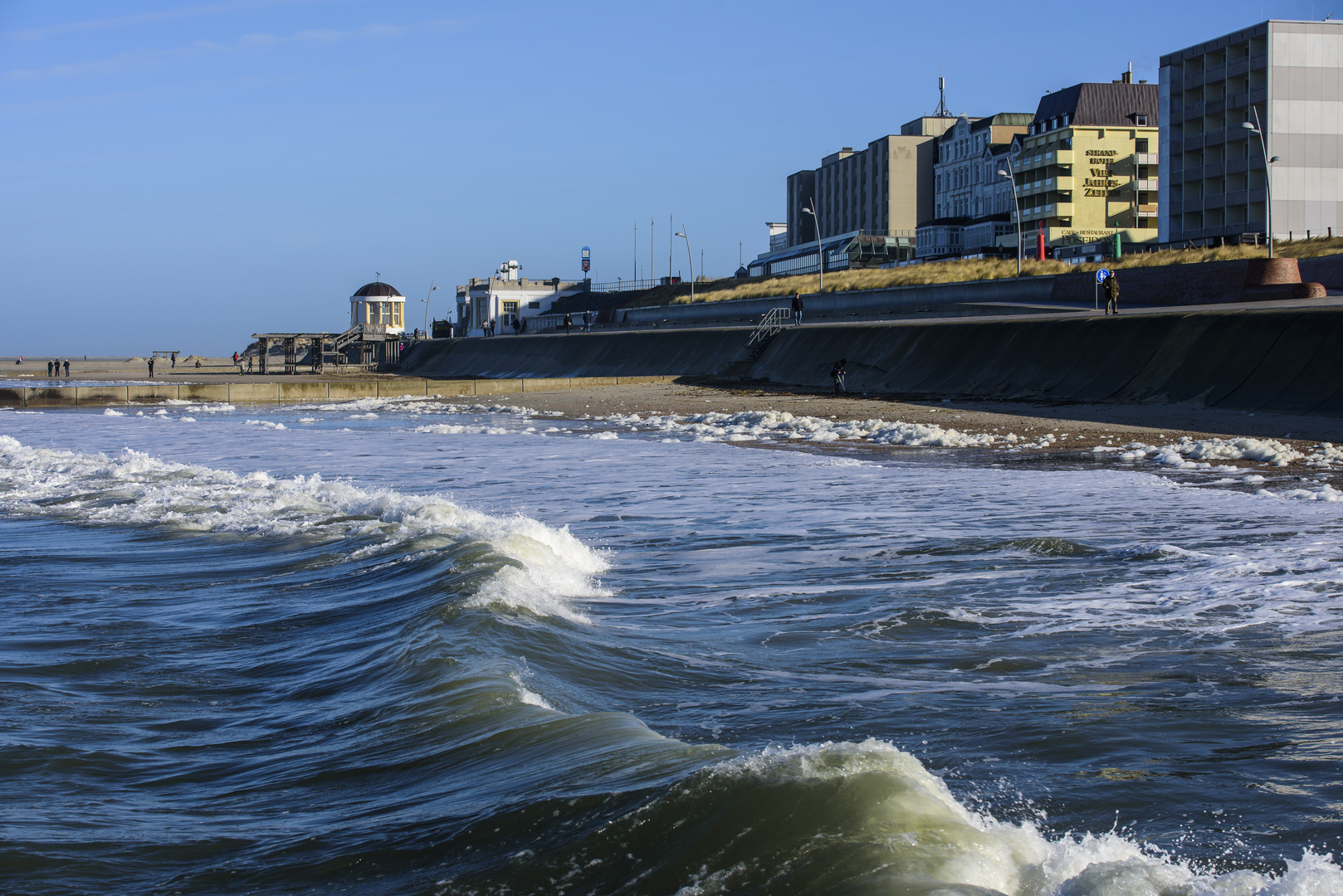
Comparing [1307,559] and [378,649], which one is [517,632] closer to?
[378,649]

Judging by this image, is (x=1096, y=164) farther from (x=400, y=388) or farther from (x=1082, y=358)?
(x=1082, y=358)

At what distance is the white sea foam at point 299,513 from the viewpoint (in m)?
8.35

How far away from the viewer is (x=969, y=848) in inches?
137

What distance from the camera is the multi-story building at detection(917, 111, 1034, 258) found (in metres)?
92.8

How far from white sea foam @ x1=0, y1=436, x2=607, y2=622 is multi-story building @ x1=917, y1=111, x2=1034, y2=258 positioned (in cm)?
8084

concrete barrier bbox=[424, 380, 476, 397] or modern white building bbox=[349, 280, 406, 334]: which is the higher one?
modern white building bbox=[349, 280, 406, 334]

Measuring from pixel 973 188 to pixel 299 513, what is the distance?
324ft

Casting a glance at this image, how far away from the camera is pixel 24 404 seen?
41.0 m

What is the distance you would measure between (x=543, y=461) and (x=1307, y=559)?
1278cm

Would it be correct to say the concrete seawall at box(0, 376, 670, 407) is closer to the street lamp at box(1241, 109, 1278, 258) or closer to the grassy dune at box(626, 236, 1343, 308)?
the grassy dune at box(626, 236, 1343, 308)

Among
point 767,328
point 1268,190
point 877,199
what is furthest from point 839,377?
point 877,199

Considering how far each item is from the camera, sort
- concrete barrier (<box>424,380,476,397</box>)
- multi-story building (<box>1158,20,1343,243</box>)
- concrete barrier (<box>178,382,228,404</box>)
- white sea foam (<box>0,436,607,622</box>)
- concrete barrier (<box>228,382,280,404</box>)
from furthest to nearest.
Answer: multi-story building (<box>1158,20,1343,243</box>) → concrete barrier (<box>424,380,476,397</box>) → concrete barrier (<box>228,382,280,404</box>) → concrete barrier (<box>178,382,228,404</box>) → white sea foam (<box>0,436,607,622</box>)

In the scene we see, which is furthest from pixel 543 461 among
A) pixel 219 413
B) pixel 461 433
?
pixel 219 413

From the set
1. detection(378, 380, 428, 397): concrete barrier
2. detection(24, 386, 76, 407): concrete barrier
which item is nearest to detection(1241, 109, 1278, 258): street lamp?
detection(378, 380, 428, 397): concrete barrier
